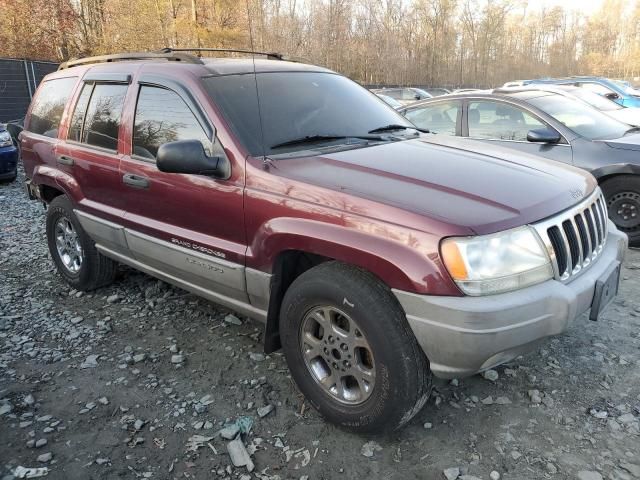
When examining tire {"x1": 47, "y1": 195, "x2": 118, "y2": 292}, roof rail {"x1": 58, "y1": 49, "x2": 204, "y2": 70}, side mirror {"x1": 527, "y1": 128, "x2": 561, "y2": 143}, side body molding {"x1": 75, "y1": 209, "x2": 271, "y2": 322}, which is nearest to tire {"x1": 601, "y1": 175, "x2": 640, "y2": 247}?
side mirror {"x1": 527, "y1": 128, "x2": 561, "y2": 143}

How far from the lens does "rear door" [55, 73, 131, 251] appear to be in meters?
3.77

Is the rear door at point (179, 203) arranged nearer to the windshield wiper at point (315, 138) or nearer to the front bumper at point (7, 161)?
the windshield wiper at point (315, 138)

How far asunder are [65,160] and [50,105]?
0.75 meters

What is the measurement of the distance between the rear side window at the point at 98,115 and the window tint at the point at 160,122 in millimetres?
262

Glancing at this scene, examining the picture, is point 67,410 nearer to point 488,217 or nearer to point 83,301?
point 83,301

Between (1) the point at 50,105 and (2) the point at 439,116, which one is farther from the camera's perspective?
(2) the point at 439,116

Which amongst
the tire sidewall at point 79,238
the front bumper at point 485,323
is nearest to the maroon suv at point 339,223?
the front bumper at point 485,323

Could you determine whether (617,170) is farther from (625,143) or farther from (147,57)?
(147,57)

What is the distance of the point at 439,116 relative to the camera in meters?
6.58

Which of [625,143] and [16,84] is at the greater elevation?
[16,84]

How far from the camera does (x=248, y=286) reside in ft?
9.78

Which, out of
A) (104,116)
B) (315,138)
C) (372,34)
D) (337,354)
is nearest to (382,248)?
(337,354)

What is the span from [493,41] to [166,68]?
2428 inches

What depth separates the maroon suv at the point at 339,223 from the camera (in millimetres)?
2250
